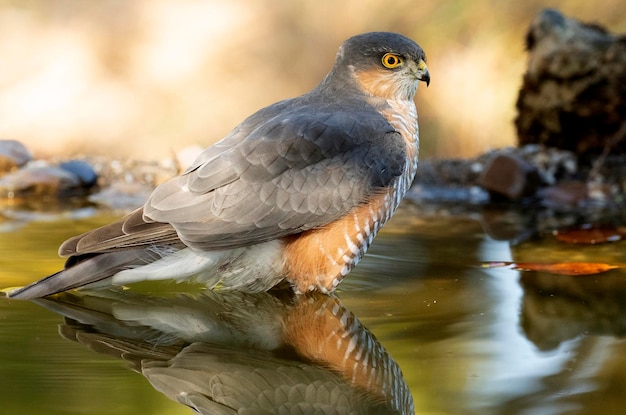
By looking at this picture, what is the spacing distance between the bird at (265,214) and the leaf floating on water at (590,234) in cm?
Answer: 161

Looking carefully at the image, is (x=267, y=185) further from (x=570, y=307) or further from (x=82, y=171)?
(x=82, y=171)

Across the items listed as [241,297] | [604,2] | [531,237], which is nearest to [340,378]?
[241,297]

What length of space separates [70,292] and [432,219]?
305 centimetres

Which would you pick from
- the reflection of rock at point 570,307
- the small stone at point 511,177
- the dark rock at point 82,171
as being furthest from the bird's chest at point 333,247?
the dark rock at point 82,171

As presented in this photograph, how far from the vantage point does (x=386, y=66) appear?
192 inches

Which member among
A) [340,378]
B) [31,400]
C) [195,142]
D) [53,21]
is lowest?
[31,400]

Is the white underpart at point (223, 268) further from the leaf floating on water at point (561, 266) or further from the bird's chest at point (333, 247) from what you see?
the leaf floating on water at point (561, 266)

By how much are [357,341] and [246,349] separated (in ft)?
1.48

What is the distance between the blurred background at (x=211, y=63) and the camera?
390 inches

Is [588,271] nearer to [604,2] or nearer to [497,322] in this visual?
[497,322]

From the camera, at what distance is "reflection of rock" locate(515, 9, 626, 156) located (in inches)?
319

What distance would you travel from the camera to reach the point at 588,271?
4789 mm

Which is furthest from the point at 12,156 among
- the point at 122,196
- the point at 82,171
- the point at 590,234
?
the point at 590,234

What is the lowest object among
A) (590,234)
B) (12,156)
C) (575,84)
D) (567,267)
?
(567,267)
